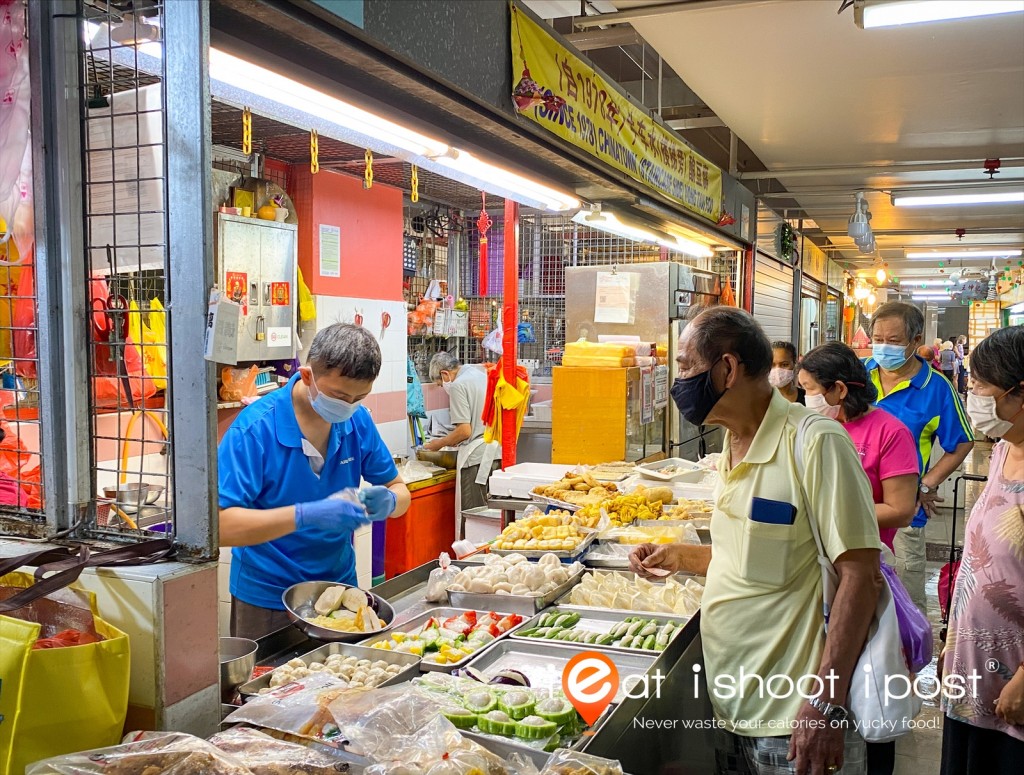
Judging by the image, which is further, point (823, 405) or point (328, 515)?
point (823, 405)

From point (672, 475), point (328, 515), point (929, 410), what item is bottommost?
point (672, 475)

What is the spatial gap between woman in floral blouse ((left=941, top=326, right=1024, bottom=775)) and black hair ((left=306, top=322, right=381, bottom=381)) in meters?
2.13

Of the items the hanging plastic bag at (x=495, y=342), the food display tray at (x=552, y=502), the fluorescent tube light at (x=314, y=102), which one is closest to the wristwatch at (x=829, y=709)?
the fluorescent tube light at (x=314, y=102)

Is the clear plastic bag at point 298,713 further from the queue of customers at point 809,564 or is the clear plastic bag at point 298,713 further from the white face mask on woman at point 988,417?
the white face mask on woman at point 988,417

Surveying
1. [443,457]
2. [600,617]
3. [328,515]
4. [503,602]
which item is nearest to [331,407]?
[328,515]

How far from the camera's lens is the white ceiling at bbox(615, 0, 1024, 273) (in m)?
4.86

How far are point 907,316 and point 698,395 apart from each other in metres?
3.47

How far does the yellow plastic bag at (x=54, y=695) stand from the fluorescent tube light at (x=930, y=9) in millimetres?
4407

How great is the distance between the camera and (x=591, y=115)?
4.05 m

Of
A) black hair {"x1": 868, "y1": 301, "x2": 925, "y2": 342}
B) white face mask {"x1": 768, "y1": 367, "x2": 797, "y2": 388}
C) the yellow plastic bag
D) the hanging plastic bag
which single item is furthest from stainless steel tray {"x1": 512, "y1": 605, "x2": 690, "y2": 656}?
the hanging plastic bag

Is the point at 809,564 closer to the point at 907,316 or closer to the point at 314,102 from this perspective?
Result: the point at 314,102

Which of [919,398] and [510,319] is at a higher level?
[510,319]

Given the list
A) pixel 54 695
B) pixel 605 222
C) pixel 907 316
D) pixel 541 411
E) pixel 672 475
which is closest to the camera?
pixel 54 695

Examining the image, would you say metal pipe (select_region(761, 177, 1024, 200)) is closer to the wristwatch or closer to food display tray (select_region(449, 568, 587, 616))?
food display tray (select_region(449, 568, 587, 616))
